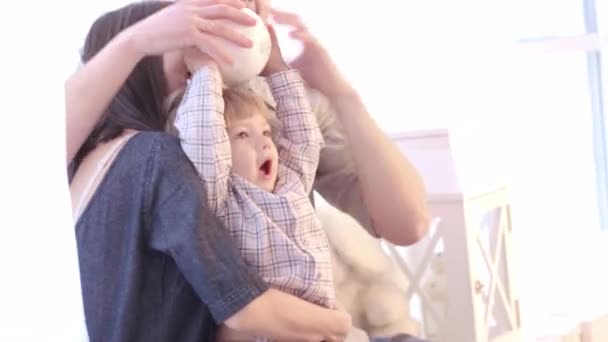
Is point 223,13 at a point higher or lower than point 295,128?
higher

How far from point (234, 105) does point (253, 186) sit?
0.08 meters

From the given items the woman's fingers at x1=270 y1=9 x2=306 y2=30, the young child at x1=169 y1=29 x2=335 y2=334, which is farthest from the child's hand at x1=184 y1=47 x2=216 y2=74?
the woman's fingers at x1=270 y1=9 x2=306 y2=30

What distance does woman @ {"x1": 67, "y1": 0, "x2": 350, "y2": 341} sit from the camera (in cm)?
70

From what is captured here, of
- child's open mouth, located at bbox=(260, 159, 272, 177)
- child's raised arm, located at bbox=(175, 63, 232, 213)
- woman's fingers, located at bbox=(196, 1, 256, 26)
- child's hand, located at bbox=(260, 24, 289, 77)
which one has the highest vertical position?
woman's fingers, located at bbox=(196, 1, 256, 26)

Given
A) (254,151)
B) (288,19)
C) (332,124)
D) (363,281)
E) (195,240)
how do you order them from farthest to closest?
(363,281), (332,124), (288,19), (254,151), (195,240)

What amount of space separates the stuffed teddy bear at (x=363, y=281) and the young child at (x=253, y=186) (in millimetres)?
374

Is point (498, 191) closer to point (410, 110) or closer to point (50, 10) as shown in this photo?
point (410, 110)

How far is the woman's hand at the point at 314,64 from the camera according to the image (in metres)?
0.91

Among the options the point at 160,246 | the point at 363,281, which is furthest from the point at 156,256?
the point at 363,281

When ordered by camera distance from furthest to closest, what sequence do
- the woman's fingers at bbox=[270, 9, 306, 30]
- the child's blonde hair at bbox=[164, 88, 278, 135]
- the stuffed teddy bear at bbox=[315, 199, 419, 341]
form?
1. the stuffed teddy bear at bbox=[315, 199, 419, 341]
2. the woman's fingers at bbox=[270, 9, 306, 30]
3. the child's blonde hair at bbox=[164, 88, 278, 135]

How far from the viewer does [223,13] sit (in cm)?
76

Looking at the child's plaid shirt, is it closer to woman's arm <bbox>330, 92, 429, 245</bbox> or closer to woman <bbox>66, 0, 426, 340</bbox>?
woman <bbox>66, 0, 426, 340</bbox>

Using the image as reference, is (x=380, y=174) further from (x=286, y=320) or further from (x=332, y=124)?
(x=286, y=320)

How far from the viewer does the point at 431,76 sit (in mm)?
1389
